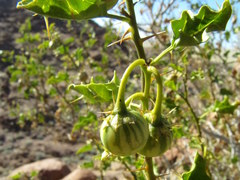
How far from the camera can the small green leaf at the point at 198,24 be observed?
0.99m

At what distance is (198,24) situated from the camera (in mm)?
1019

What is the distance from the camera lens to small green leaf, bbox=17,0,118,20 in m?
0.95

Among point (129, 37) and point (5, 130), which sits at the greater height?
point (129, 37)

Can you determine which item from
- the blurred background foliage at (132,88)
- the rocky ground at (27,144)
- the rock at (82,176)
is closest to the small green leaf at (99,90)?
the blurred background foliage at (132,88)

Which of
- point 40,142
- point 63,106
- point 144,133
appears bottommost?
point 40,142

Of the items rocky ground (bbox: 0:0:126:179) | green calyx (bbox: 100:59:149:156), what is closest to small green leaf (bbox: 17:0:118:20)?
green calyx (bbox: 100:59:149:156)

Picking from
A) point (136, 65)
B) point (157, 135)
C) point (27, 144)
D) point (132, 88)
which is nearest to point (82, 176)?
point (132, 88)

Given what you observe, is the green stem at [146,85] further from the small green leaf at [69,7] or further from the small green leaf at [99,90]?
the small green leaf at [69,7]

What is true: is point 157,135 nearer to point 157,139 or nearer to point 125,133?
point 157,139

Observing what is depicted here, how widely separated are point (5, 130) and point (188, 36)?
826 centimetres

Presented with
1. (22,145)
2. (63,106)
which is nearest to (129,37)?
(63,106)

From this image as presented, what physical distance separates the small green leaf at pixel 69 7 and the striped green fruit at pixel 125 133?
1.16ft

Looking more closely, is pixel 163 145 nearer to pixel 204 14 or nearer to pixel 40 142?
pixel 204 14

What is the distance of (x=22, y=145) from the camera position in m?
7.84
